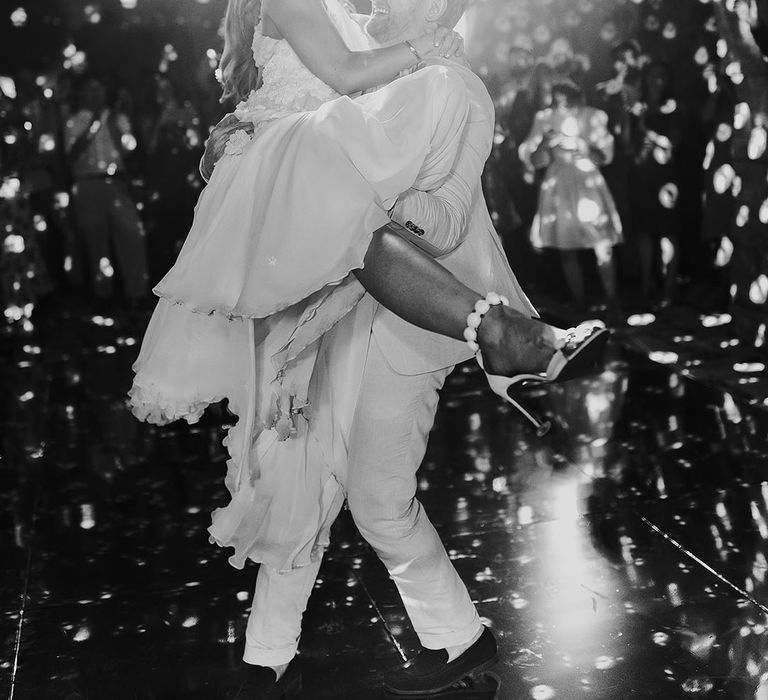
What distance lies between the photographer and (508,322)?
5.99 feet

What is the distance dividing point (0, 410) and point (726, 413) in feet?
9.94

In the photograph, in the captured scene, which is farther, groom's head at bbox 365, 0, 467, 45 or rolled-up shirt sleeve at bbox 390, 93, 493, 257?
groom's head at bbox 365, 0, 467, 45

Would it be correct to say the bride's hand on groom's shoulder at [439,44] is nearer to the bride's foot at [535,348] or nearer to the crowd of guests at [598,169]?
the bride's foot at [535,348]

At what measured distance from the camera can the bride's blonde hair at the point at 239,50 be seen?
2.18 metres

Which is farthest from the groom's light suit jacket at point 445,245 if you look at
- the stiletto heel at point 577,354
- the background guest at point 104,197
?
the background guest at point 104,197

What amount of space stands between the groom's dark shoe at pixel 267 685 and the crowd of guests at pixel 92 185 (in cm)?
474

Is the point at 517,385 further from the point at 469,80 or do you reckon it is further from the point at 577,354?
the point at 469,80

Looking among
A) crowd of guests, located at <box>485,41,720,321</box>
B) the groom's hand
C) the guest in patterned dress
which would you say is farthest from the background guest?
the groom's hand

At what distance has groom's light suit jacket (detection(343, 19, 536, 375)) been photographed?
1.99 meters

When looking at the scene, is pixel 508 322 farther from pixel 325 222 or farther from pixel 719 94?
pixel 719 94

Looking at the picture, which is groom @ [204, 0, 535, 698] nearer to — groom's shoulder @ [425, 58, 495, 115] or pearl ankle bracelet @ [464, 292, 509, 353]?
groom's shoulder @ [425, 58, 495, 115]

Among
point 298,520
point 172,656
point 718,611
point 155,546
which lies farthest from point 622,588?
point 155,546

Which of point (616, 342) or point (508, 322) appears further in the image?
point (616, 342)

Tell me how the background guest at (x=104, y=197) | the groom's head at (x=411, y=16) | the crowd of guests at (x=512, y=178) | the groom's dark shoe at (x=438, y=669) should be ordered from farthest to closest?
the background guest at (x=104, y=197) < the crowd of guests at (x=512, y=178) < the groom's dark shoe at (x=438, y=669) < the groom's head at (x=411, y=16)
